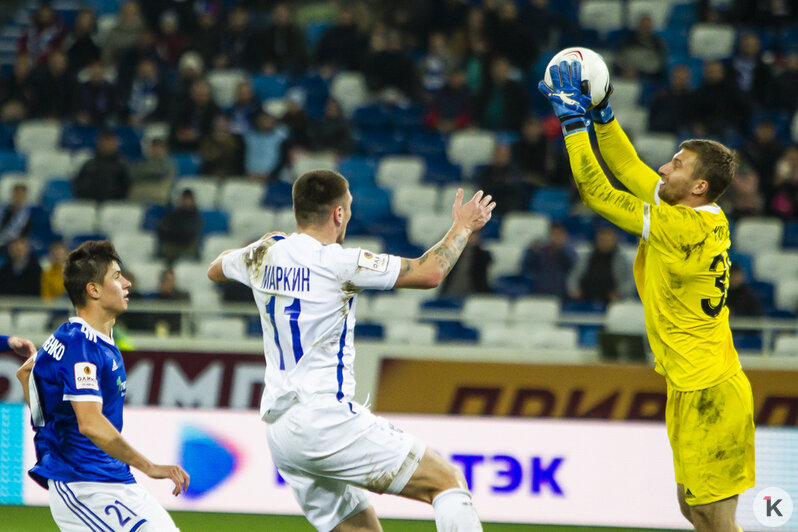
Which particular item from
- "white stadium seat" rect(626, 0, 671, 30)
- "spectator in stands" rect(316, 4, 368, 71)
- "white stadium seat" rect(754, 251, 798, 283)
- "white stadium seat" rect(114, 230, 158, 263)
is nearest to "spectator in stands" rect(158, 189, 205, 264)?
"white stadium seat" rect(114, 230, 158, 263)

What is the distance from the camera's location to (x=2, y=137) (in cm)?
1483

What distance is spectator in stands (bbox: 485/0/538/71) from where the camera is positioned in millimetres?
14344

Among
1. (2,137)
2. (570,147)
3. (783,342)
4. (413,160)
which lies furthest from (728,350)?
(2,137)

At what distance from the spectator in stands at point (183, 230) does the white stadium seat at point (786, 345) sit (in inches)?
253

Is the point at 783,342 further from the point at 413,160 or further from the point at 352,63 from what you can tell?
the point at 352,63

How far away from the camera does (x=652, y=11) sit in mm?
15125

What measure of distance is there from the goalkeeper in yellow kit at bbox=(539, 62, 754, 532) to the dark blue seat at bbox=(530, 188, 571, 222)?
309 inches

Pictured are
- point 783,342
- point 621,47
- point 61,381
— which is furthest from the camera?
point 621,47

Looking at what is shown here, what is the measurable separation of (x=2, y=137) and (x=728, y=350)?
470 inches

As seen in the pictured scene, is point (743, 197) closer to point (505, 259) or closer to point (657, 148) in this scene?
point (657, 148)

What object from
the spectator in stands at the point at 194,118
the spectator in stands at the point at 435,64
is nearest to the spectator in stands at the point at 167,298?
the spectator in stands at the point at 194,118

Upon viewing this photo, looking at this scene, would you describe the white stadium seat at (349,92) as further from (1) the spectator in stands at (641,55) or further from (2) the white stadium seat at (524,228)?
(1) the spectator in stands at (641,55)

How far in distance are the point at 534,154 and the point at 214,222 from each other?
3916 mm

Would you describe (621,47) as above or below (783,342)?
above
